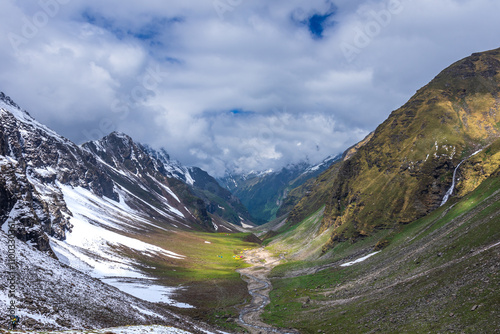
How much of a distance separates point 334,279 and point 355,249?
2875 cm

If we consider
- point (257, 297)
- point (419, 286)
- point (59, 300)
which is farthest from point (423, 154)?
point (59, 300)

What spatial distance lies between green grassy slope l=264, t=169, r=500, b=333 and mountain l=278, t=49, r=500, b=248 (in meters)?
18.7

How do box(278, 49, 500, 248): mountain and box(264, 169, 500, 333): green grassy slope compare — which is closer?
box(264, 169, 500, 333): green grassy slope

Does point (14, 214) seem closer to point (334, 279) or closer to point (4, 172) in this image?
point (4, 172)

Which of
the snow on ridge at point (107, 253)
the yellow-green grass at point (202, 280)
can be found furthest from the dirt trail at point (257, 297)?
the snow on ridge at point (107, 253)

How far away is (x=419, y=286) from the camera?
50406mm

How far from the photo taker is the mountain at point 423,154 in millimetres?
109831

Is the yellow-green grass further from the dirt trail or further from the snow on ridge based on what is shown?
the snow on ridge

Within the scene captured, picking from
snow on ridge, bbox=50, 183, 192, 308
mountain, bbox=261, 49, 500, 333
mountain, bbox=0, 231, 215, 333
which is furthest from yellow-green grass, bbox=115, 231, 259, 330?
mountain, bbox=0, 231, 215, 333

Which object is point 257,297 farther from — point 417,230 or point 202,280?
point 417,230

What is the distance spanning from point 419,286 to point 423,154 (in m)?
86.3

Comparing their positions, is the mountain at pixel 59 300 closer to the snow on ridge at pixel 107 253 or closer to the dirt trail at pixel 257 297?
the dirt trail at pixel 257 297

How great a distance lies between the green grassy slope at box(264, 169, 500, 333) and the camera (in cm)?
3803

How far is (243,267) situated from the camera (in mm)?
161000
